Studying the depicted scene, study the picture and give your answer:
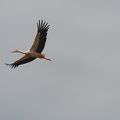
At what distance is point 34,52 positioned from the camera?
7856cm


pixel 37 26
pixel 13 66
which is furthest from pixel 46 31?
pixel 13 66

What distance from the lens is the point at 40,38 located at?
261 feet

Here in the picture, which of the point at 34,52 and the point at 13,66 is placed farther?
the point at 13,66

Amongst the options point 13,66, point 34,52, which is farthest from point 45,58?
point 13,66

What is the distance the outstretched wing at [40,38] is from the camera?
78.8 m

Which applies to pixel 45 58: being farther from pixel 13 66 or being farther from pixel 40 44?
pixel 13 66

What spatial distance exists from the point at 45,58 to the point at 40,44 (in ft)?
7.83

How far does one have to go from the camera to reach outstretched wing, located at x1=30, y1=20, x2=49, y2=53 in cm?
7881

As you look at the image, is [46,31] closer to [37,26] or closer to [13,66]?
[37,26]

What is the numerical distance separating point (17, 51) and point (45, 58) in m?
4.68

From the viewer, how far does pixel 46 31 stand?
79.6m

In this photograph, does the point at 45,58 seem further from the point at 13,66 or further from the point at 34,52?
the point at 13,66

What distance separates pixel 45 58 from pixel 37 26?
4286 mm

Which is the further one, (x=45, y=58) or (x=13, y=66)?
(x=13, y=66)
